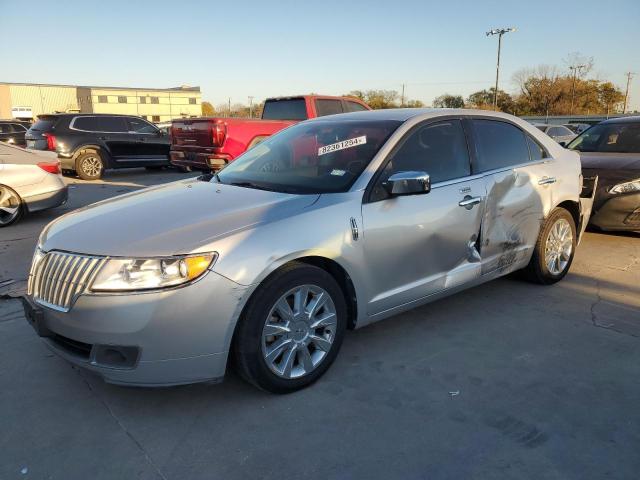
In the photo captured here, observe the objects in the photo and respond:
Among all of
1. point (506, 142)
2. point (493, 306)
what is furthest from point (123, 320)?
point (506, 142)

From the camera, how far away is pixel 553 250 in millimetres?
4770

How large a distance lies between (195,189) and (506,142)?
2651mm

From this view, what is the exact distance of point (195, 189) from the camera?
3.68m

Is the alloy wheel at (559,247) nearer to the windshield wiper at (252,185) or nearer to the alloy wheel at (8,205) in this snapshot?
the windshield wiper at (252,185)

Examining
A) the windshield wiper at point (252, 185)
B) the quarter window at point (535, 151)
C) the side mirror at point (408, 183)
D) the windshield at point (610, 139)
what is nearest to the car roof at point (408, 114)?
the quarter window at point (535, 151)

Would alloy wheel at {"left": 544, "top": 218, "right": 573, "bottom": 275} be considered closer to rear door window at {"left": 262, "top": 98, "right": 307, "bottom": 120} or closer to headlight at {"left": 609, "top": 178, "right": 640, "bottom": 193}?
headlight at {"left": 609, "top": 178, "right": 640, "bottom": 193}

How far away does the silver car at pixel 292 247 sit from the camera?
8.41ft

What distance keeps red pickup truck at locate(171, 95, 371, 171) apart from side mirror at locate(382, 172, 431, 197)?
23.7ft

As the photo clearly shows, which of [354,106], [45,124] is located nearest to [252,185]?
[354,106]

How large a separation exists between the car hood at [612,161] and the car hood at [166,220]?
15.9 ft

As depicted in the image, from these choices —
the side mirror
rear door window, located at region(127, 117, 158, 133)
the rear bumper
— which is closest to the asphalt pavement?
the side mirror

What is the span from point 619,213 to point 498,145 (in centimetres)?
Result: 285

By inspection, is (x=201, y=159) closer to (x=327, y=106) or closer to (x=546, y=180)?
(x=327, y=106)

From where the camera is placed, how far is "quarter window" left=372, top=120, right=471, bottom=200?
142 inches
